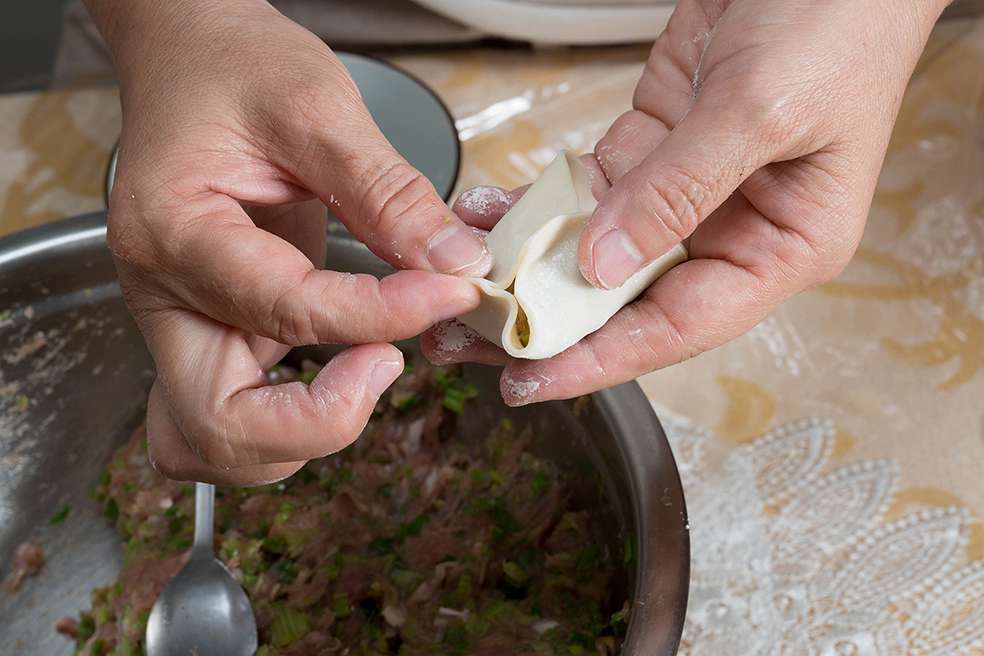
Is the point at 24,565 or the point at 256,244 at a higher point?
the point at 256,244

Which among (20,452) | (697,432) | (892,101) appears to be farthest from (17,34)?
(892,101)

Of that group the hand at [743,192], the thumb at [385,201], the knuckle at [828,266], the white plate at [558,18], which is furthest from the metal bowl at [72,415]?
the white plate at [558,18]

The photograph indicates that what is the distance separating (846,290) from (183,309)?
109cm

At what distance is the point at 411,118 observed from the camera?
5.45ft

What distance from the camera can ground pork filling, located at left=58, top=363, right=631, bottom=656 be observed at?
1170 millimetres

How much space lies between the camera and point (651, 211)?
87 centimetres

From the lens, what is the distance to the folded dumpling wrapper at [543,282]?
934mm

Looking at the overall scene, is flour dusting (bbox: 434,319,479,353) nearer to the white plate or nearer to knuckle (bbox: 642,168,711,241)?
knuckle (bbox: 642,168,711,241)

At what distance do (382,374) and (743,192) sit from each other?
0.48 meters

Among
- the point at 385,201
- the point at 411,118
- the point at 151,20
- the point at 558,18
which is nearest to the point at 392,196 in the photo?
the point at 385,201

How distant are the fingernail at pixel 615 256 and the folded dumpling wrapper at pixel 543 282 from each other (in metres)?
0.06

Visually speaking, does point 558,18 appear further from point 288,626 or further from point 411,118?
point 288,626

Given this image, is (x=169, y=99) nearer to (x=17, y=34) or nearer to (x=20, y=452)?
(x=20, y=452)

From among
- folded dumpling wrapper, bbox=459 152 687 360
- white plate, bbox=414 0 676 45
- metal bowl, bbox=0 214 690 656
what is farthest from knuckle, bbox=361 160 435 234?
white plate, bbox=414 0 676 45
